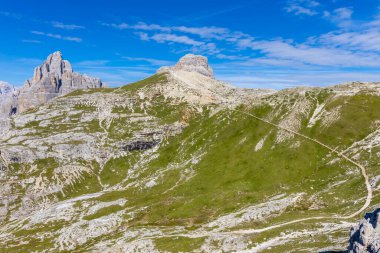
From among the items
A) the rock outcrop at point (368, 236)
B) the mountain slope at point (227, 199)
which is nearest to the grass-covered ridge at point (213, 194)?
the mountain slope at point (227, 199)

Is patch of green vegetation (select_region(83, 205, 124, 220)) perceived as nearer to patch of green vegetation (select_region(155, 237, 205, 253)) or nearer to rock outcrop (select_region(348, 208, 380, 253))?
patch of green vegetation (select_region(155, 237, 205, 253))

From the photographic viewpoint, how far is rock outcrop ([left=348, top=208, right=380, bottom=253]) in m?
50.0

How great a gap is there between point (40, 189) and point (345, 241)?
166 metres

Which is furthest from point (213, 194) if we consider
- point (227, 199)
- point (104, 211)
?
point (104, 211)

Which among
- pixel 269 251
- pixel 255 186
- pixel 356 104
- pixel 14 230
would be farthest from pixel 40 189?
pixel 356 104

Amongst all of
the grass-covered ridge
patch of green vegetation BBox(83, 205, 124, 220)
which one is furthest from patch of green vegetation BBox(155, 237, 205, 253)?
patch of green vegetation BBox(83, 205, 124, 220)

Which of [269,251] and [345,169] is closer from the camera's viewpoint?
[269,251]

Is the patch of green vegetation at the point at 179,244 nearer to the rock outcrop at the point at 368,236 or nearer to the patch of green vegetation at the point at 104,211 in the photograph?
the patch of green vegetation at the point at 104,211

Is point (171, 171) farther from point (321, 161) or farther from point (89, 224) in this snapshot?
point (321, 161)

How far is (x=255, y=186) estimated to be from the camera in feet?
525

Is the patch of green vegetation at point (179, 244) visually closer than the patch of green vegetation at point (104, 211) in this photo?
Yes

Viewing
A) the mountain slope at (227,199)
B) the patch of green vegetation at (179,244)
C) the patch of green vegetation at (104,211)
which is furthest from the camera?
the patch of green vegetation at (104,211)

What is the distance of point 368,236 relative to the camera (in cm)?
5147

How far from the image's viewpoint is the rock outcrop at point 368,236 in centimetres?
5002
